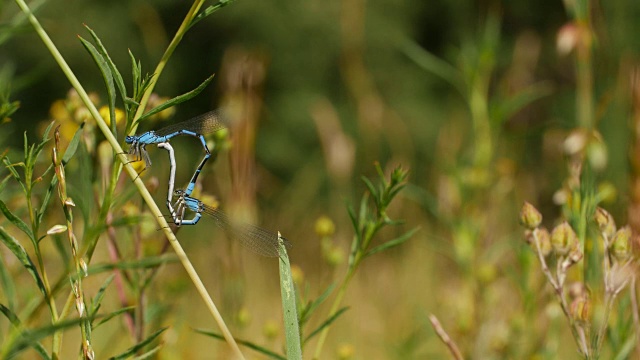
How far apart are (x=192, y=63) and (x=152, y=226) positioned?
7.20 metres

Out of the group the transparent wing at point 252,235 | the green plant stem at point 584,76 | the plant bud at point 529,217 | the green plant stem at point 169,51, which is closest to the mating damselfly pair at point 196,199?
the transparent wing at point 252,235

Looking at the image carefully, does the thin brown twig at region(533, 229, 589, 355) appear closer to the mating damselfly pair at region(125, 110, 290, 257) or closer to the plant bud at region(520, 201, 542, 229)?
the plant bud at region(520, 201, 542, 229)

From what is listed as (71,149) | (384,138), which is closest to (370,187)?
(71,149)

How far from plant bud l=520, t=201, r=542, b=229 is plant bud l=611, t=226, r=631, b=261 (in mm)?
93

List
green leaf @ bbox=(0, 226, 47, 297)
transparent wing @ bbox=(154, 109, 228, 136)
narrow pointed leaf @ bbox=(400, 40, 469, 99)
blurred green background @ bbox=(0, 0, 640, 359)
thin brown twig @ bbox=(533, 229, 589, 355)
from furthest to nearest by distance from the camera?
narrow pointed leaf @ bbox=(400, 40, 469, 99), blurred green background @ bbox=(0, 0, 640, 359), transparent wing @ bbox=(154, 109, 228, 136), thin brown twig @ bbox=(533, 229, 589, 355), green leaf @ bbox=(0, 226, 47, 297)

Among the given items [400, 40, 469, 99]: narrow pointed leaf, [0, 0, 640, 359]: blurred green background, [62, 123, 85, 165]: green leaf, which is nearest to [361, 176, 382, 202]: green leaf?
[0, 0, 640, 359]: blurred green background

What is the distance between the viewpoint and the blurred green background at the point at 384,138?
1.56 meters

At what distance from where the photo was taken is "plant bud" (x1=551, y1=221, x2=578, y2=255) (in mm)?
903

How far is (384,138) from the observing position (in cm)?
757

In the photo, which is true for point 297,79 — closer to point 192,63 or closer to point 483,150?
point 192,63

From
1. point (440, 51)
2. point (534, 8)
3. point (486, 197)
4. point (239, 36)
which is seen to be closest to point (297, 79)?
point (239, 36)

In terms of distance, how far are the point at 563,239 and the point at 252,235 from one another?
1.18 ft

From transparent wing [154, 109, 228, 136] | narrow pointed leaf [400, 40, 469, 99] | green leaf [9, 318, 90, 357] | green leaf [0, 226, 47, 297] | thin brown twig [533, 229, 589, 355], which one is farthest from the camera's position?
narrow pointed leaf [400, 40, 469, 99]

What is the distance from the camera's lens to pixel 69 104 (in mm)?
1081
